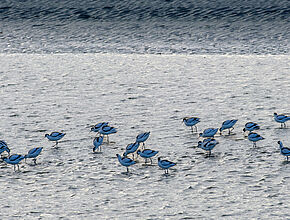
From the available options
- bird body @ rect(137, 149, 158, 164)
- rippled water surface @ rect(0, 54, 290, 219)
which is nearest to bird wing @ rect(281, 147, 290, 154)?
rippled water surface @ rect(0, 54, 290, 219)

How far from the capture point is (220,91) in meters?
17.8

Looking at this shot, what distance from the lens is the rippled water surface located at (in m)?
9.88

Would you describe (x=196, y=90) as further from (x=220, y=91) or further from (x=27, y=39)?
(x=27, y=39)

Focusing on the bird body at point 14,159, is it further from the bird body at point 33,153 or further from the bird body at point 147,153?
the bird body at point 147,153

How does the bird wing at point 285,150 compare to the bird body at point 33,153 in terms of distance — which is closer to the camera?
the bird wing at point 285,150

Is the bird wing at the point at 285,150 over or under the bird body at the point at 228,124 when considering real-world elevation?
under

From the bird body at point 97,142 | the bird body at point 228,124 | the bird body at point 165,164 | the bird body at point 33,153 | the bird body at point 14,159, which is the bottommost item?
the bird body at point 165,164

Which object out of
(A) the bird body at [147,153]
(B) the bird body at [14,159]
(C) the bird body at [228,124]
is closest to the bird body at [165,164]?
(A) the bird body at [147,153]

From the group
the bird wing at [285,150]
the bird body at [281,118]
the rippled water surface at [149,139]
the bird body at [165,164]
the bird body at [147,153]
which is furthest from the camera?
the bird body at [281,118]

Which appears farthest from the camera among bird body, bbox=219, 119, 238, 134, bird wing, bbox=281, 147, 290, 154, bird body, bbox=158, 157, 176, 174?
bird body, bbox=219, 119, 238, 134

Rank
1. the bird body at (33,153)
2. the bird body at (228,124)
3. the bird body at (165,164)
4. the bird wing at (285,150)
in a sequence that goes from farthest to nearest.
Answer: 1. the bird body at (228,124)
2. the bird body at (33,153)
3. the bird wing at (285,150)
4. the bird body at (165,164)

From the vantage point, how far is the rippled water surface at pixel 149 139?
389 inches

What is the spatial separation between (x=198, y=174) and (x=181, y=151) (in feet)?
4.65

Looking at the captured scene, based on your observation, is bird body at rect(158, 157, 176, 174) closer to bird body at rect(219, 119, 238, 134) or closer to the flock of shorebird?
the flock of shorebird
